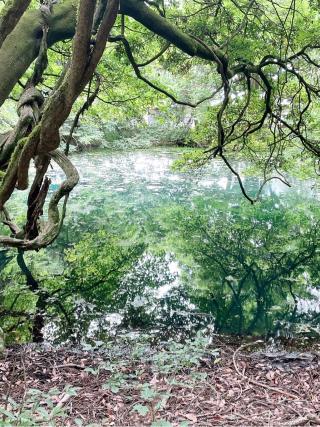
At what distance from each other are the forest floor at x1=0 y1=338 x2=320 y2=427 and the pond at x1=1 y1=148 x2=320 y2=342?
127 cm

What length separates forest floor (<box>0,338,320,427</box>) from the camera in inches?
104

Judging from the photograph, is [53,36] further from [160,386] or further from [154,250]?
[154,250]

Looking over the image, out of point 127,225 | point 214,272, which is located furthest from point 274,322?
point 127,225

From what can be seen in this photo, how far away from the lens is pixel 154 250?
1028 centimetres

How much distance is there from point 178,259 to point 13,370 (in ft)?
21.0

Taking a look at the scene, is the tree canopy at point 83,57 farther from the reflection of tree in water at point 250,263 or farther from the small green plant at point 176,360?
the reflection of tree in water at point 250,263

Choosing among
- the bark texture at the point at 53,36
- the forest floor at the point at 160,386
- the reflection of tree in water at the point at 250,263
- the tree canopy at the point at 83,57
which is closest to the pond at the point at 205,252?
the reflection of tree in water at the point at 250,263

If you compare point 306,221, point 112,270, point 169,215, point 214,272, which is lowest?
point 112,270

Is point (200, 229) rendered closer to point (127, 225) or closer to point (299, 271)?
point (127, 225)

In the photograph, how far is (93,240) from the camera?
34.7 ft

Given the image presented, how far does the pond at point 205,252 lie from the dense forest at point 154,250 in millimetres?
56

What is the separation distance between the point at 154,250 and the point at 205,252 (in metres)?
1.35

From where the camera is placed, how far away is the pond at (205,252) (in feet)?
20.7

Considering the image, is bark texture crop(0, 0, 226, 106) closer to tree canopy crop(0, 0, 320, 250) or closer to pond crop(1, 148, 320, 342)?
tree canopy crop(0, 0, 320, 250)
